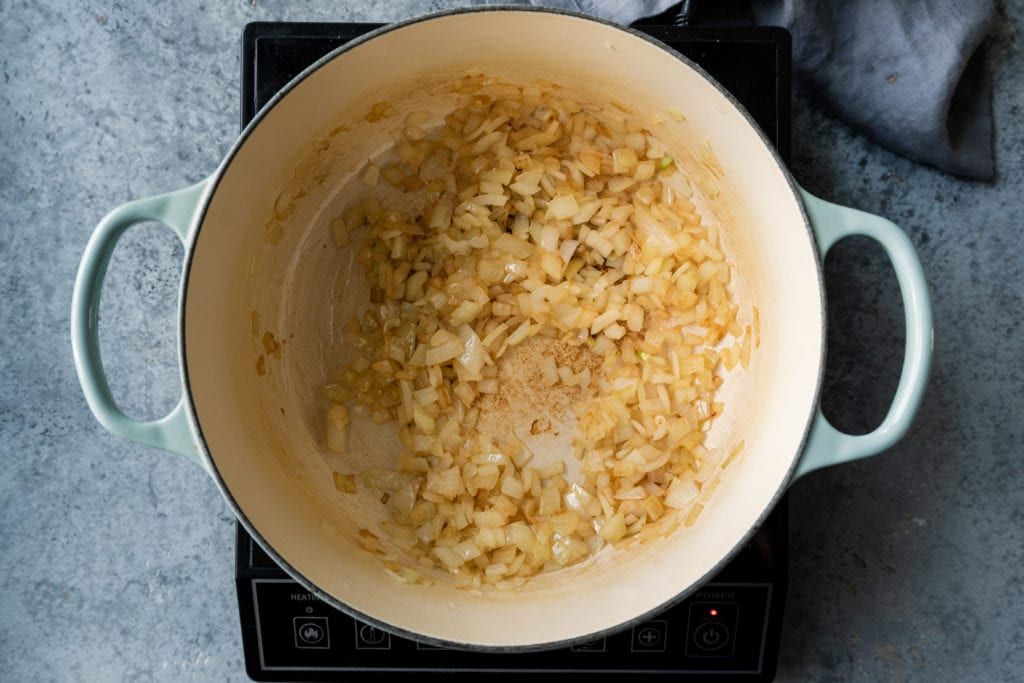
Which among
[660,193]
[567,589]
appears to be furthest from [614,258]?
[567,589]

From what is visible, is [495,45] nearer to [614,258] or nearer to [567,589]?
[614,258]

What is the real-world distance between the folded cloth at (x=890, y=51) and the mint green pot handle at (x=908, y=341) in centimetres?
29

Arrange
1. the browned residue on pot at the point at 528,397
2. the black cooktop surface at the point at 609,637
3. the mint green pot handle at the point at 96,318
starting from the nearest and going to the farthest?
the mint green pot handle at the point at 96,318
the black cooktop surface at the point at 609,637
the browned residue on pot at the point at 528,397

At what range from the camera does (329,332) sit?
1.06 metres

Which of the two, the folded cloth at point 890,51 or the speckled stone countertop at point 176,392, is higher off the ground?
the folded cloth at point 890,51

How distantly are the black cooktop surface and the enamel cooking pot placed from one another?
0.07 meters

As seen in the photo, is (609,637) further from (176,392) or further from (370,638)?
(176,392)

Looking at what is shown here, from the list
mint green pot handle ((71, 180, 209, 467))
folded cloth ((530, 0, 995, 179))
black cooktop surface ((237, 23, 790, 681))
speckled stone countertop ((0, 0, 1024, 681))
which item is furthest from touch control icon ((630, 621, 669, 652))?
folded cloth ((530, 0, 995, 179))

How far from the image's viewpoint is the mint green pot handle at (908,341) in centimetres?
79

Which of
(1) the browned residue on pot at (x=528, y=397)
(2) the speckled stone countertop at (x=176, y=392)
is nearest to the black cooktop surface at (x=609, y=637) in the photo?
(2) the speckled stone countertop at (x=176, y=392)

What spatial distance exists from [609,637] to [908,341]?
43cm

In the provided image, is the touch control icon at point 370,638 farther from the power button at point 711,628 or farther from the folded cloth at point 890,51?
the folded cloth at point 890,51

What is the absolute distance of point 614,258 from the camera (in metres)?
1.06

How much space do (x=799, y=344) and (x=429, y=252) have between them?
42 cm
